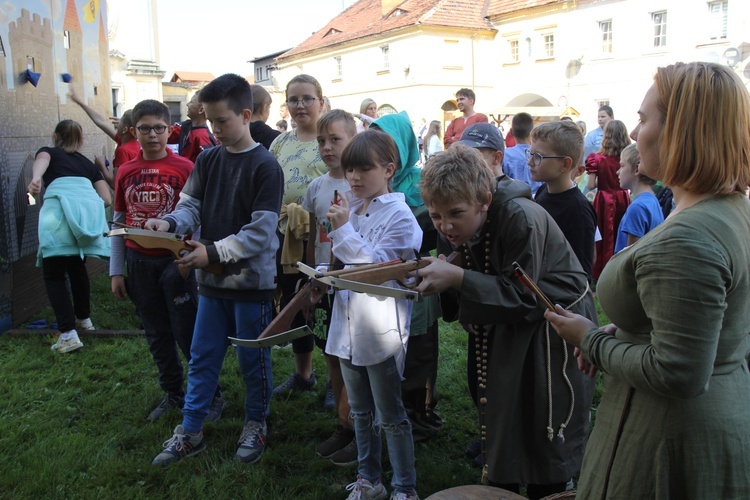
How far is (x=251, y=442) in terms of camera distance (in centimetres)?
374

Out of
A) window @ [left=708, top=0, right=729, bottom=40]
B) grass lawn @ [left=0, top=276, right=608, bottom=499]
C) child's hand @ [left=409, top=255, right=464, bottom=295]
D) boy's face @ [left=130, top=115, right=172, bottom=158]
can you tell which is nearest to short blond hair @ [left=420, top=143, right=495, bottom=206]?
child's hand @ [left=409, top=255, right=464, bottom=295]

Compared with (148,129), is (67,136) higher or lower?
higher

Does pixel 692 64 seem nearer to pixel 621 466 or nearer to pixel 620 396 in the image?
pixel 620 396

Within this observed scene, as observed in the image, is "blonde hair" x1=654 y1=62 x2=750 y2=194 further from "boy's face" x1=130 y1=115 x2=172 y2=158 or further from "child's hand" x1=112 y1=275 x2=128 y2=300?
"child's hand" x1=112 y1=275 x2=128 y2=300

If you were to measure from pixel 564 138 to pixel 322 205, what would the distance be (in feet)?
4.90

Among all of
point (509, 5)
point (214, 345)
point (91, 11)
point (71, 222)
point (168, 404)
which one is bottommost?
point (168, 404)

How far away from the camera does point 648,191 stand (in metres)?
4.98

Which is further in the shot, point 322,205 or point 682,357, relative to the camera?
point 322,205

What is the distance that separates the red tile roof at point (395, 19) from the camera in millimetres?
34250

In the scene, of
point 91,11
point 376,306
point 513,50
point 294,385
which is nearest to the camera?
point 376,306

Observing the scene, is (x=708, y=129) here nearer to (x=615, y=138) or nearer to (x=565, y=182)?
(x=565, y=182)

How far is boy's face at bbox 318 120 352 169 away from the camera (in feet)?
12.0

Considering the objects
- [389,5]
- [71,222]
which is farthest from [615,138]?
[389,5]

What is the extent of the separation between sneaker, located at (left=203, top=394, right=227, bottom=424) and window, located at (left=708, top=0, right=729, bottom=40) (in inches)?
949
